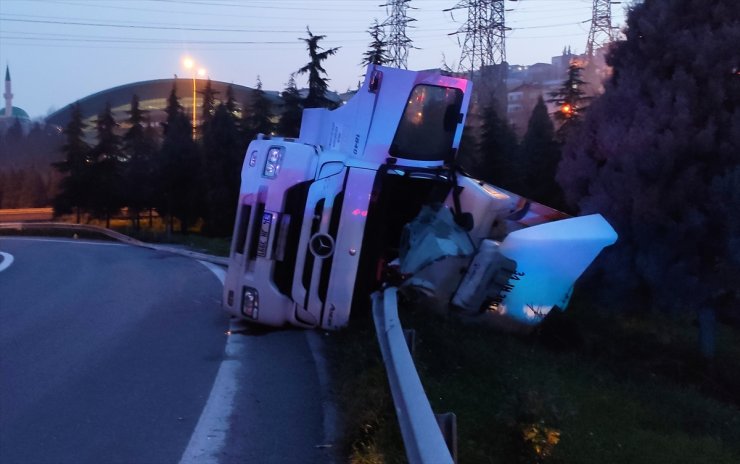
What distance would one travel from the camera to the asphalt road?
18.5 ft

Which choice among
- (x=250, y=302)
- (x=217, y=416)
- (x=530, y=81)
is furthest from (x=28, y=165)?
(x=217, y=416)

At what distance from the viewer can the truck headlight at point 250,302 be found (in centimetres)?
980

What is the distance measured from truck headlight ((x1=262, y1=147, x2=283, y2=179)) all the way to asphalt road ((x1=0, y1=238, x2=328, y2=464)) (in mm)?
2026

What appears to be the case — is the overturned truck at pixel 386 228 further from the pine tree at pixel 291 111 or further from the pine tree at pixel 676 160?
the pine tree at pixel 291 111

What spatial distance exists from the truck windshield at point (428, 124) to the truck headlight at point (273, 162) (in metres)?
1.37

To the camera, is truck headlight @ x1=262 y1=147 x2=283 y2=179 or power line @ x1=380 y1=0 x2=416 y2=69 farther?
power line @ x1=380 y1=0 x2=416 y2=69

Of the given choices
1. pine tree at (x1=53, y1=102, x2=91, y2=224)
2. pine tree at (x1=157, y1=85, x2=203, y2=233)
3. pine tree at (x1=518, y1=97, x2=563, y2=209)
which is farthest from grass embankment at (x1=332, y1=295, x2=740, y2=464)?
pine tree at (x1=53, y1=102, x2=91, y2=224)

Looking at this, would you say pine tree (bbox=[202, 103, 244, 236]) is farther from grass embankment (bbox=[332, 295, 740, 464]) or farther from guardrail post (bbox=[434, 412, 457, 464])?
guardrail post (bbox=[434, 412, 457, 464])

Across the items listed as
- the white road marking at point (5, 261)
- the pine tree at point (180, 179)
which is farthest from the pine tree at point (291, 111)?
the white road marking at point (5, 261)

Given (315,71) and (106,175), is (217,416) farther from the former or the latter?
(106,175)

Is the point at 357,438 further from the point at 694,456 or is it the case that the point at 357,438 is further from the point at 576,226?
the point at 576,226

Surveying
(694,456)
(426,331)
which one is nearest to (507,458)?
(694,456)

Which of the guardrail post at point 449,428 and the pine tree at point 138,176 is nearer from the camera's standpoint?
the guardrail post at point 449,428

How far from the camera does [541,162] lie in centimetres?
2273
